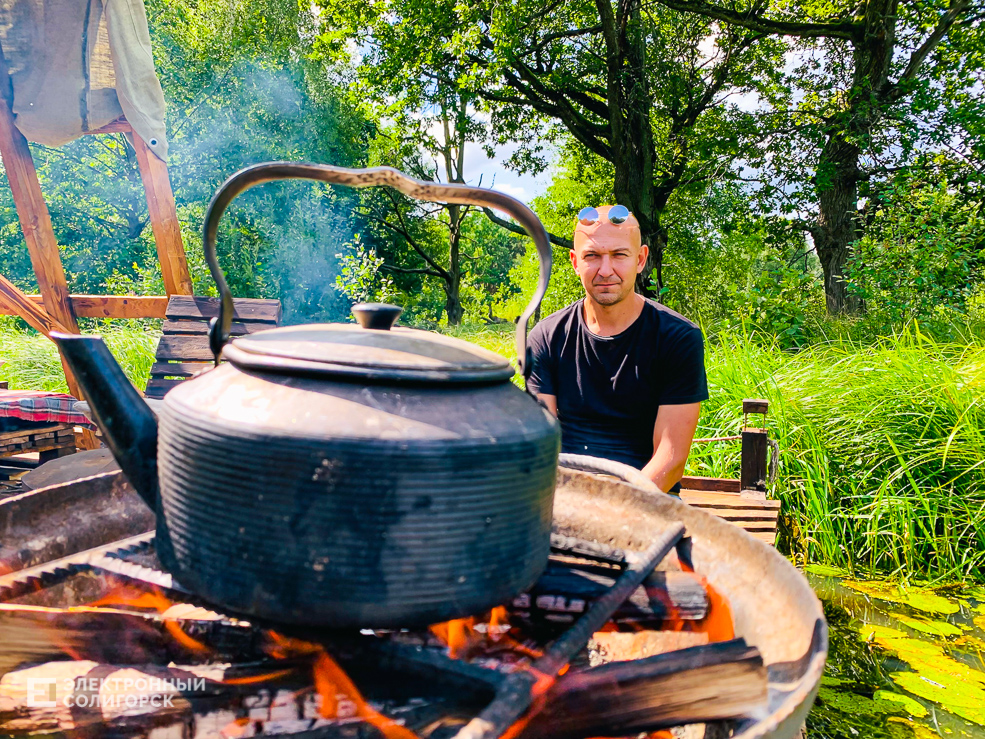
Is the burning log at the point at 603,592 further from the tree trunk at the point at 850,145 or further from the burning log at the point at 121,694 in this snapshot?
the tree trunk at the point at 850,145

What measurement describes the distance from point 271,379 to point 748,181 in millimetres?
13834

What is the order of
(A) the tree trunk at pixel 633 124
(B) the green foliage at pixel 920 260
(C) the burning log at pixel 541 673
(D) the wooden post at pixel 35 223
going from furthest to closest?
(A) the tree trunk at pixel 633 124 → (B) the green foliage at pixel 920 260 → (D) the wooden post at pixel 35 223 → (C) the burning log at pixel 541 673

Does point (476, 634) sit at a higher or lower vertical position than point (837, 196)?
lower

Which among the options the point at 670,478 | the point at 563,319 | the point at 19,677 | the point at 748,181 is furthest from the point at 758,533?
the point at 748,181

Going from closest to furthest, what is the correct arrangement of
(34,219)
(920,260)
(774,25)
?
(34,219) → (920,260) → (774,25)

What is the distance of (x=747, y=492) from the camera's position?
134 inches

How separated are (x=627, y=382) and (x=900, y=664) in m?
1.68

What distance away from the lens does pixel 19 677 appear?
1088 mm

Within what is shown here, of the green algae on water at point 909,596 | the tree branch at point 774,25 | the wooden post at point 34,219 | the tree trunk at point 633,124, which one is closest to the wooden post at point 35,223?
the wooden post at point 34,219

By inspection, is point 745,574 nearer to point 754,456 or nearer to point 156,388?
point 754,456

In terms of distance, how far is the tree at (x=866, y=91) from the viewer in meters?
10.1

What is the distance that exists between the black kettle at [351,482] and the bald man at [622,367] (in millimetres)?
1674

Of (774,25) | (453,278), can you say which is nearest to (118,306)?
(774,25)

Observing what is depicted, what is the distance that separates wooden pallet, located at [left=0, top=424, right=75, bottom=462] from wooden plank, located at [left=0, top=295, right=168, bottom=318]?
949mm
